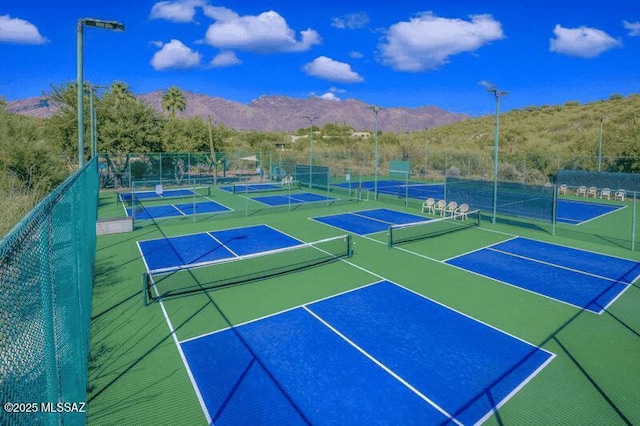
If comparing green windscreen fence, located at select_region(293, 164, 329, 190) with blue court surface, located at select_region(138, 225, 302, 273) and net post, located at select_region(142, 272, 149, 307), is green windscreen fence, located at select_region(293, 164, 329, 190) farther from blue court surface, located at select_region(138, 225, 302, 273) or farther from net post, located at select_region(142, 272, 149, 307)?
net post, located at select_region(142, 272, 149, 307)

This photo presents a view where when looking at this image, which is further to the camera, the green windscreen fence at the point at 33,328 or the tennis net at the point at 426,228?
the tennis net at the point at 426,228

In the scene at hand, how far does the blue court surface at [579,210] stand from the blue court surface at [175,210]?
18.5 meters

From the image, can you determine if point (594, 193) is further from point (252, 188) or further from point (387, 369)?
point (387, 369)

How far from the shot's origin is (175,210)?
24.6 metres

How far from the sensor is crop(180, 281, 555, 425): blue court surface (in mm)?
6477

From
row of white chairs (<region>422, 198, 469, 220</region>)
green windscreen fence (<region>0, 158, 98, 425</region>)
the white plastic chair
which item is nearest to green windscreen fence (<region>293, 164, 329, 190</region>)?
the white plastic chair

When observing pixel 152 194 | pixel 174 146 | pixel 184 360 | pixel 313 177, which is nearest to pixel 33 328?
pixel 184 360

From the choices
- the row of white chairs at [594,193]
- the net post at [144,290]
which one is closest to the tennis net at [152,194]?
the net post at [144,290]

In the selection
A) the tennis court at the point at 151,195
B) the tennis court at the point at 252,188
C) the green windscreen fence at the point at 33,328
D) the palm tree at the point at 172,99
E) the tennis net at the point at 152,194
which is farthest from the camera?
the palm tree at the point at 172,99

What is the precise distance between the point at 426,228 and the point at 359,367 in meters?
12.4

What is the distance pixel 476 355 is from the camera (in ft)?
26.6

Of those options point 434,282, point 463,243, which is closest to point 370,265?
point 434,282

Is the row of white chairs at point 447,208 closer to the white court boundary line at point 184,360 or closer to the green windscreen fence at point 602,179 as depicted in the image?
the green windscreen fence at point 602,179

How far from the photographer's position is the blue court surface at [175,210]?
22.9 m
